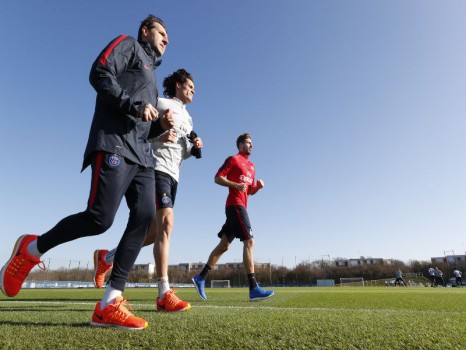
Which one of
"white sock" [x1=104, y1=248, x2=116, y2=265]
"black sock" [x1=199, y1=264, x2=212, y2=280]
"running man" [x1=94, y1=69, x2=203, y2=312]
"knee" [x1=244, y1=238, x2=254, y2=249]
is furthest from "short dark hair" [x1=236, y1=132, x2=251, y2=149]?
"white sock" [x1=104, y1=248, x2=116, y2=265]

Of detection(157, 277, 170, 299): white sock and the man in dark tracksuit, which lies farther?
detection(157, 277, 170, 299): white sock

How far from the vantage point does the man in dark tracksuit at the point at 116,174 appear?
2.02 metres

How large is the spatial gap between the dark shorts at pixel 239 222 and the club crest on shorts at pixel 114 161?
328 centimetres

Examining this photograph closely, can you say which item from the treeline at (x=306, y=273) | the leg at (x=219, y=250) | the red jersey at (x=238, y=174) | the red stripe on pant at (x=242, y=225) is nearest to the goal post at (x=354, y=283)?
the treeline at (x=306, y=273)

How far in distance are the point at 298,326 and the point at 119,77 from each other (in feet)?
6.85

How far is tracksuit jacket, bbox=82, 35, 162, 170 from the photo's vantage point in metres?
2.07

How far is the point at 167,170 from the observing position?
144 inches

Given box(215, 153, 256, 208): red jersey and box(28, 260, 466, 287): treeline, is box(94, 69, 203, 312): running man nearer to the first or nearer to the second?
box(215, 153, 256, 208): red jersey

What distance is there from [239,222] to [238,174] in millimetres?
850

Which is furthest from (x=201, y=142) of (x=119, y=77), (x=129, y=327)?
(x=129, y=327)

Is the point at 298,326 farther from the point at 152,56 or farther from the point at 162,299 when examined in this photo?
the point at 152,56

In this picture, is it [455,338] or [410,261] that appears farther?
[410,261]

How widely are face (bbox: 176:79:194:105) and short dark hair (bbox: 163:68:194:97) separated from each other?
50 mm

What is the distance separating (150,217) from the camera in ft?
7.66
